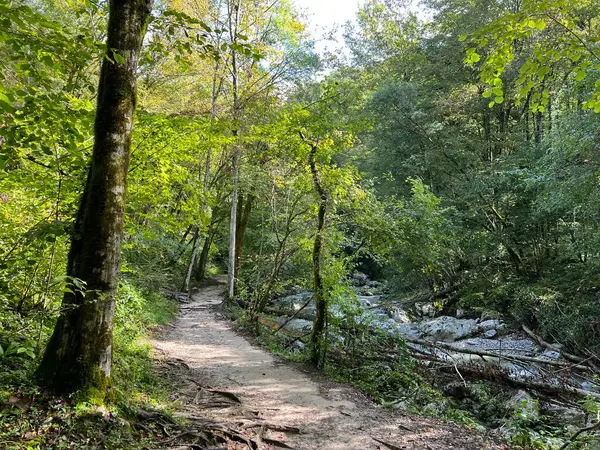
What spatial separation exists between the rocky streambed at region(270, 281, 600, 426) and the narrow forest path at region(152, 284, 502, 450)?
1393 mm

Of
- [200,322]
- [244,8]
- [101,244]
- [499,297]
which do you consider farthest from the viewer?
[244,8]

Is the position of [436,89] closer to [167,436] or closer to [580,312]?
[580,312]

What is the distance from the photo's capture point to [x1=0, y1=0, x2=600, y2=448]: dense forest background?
3.35 m

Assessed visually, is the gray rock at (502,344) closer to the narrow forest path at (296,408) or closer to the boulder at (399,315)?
the boulder at (399,315)

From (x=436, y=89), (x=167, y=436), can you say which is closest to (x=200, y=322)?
(x=167, y=436)

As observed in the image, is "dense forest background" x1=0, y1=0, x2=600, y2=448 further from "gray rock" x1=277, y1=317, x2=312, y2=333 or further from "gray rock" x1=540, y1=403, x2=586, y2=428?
"gray rock" x1=540, y1=403, x2=586, y2=428

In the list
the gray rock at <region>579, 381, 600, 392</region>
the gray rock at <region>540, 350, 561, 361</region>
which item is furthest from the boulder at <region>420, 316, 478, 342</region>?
the gray rock at <region>579, 381, 600, 392</region>

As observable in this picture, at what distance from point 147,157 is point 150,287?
8323 millimetres

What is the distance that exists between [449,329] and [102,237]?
12.5 metres

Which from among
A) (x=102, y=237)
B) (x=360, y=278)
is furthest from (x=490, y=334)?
(x=360, y=278)

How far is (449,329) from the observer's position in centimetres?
1330

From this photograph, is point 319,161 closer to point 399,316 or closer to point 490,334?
point 490,334

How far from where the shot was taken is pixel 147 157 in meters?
5.99

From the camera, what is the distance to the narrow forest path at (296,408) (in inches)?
177
